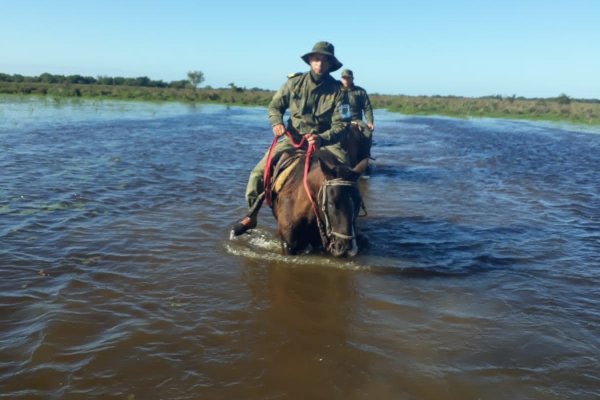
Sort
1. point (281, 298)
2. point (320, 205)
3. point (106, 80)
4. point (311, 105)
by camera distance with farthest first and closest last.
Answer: point (106, 80)
point (311, 105)
point (320, 205)
point (281, 298)

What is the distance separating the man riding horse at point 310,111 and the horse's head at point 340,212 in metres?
1.35

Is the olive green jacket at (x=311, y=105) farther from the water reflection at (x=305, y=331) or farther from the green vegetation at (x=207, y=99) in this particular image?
the green vegetation at (x=207, y=99)

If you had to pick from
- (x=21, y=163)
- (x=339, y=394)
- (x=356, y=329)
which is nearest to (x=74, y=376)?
(x=339, y=394)

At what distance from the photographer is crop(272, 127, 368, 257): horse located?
5477mm

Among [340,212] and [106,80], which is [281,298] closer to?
[340,212]

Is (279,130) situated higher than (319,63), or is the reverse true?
(319,63)

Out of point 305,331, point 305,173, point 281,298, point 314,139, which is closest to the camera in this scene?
point 305,331

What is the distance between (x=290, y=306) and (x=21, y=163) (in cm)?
1093

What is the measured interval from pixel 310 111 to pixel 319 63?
2.43 ft

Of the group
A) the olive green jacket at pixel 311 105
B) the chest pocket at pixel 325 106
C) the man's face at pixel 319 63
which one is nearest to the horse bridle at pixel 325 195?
the olive green jacket at pixel 311 105

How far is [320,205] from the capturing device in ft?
18.8

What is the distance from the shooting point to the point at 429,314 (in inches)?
200

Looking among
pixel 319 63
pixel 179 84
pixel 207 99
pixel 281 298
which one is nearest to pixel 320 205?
pixel 281 298

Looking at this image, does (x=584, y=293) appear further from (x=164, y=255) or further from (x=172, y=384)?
(x=164, y=255)
